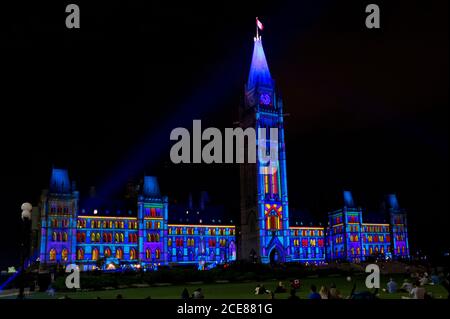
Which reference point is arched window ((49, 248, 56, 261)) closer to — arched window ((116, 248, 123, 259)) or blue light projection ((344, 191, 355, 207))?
arched window ((116, 248, 123, 259))

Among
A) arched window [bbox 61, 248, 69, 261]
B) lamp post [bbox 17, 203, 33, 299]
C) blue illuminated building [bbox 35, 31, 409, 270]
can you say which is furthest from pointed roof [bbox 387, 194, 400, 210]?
lamp post [bbox 17, 203, 33, 299]

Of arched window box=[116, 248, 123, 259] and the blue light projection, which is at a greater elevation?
the blue light projection

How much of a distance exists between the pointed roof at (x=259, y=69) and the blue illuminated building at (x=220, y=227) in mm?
268

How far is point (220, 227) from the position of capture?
5418 inches

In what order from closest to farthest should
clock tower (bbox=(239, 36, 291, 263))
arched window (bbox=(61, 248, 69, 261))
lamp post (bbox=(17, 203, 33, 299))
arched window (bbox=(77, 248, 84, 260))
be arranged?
lamp post (bbox=(17, 203, 33, 299))
arched window (bbox=(61, 248, 69, 261))
arched window (bbox=(77, 248, 84, 260))
clock tower (bbox=(239, 36, 291, 263))

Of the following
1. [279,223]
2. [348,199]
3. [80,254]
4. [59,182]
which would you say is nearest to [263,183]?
[279,223]

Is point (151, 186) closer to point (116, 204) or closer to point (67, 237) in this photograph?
point (116, 204)

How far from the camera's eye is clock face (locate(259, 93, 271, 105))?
436 feet

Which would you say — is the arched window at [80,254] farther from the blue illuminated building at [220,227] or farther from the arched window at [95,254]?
the arched window at [95,254]
